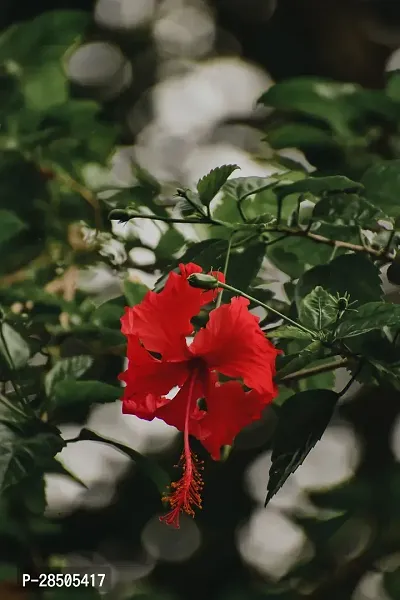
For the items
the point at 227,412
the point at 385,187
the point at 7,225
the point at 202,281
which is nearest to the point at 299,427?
the point at 227,412

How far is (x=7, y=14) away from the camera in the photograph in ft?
5.42

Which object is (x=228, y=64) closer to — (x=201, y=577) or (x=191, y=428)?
(x=201, y=577)

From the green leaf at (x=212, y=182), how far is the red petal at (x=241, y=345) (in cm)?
12

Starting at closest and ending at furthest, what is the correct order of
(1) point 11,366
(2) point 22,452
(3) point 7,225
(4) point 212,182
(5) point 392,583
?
1. (4) point 212,182
2. (2) point 22,452
3. (1) point 11,366
4. (3) point 7,225
5. (5) point 392,583

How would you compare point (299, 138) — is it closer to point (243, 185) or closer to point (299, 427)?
point (243, 185)

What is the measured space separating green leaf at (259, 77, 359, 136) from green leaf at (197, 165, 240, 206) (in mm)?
244

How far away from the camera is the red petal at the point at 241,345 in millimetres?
642

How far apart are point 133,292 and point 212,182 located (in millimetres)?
221

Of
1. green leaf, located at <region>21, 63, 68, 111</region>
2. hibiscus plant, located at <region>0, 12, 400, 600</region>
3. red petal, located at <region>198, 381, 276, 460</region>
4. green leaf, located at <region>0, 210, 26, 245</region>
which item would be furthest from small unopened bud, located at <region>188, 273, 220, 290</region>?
green leaf, located at <region>21, 63, 68, 111</region>

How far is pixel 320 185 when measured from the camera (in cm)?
76

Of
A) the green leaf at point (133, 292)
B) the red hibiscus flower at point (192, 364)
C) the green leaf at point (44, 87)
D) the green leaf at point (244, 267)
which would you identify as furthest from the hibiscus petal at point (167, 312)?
the green leaf at point (44, 87)

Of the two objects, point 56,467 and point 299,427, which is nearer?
point 299,427

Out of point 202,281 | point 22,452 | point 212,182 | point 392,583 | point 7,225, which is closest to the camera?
point 202,281

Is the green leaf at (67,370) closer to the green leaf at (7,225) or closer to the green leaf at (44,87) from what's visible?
the green leaf at (7,225)
